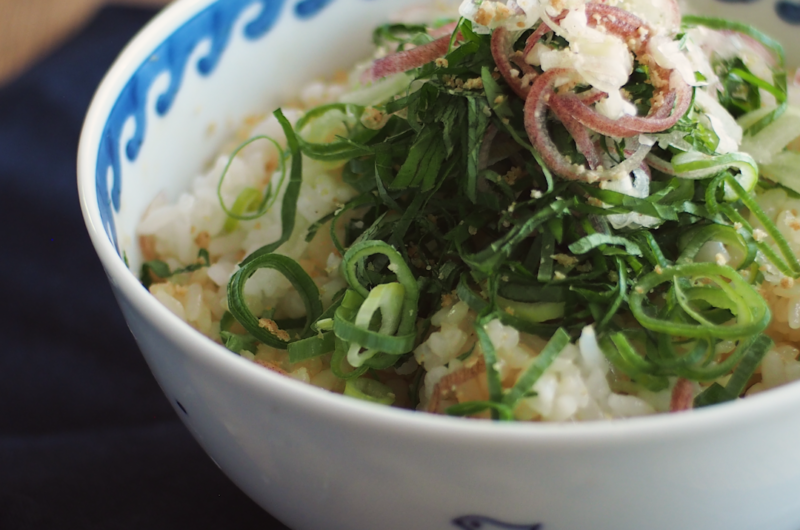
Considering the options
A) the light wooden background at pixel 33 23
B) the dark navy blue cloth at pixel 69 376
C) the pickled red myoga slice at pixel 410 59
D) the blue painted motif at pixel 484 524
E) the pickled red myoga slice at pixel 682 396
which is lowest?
the dark navy blue cloth at pixel 69 376

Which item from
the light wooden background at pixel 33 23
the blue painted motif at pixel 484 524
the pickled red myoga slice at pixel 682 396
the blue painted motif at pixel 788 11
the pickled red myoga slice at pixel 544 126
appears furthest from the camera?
the light wooden background at pixel 33 23

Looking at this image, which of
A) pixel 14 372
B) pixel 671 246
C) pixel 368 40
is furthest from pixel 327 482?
pixel 368 40

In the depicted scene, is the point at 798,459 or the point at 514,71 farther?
the point at 514,71

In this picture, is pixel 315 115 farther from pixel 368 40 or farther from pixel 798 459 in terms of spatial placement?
pixel 798 459

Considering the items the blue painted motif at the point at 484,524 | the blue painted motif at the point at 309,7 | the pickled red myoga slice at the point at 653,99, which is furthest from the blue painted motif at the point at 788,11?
the blue painted motif at the point at 484,524

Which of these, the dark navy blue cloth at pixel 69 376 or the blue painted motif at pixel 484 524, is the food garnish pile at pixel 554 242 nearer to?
the blue painted motif at pixel 484 524

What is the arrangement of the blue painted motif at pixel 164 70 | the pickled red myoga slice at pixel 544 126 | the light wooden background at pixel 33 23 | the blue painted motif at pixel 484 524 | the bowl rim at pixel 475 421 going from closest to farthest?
the bowl rim at pixel 475 421, the blue painted motif at pixel 484 524, the pickled red myoga slice at pixel 544 126, the blue painted motif at pixel 164 70, the light wooden background at pixel 33 23

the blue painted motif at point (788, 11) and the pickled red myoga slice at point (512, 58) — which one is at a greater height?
the pickled red myoga slice at point (512, 58)

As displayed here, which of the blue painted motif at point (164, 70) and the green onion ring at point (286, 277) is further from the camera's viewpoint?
the blue painted motif at point (164, 70)
